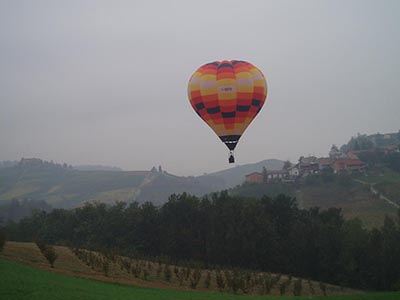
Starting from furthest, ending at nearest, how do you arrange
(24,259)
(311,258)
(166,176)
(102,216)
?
(166,176)
(102,216)
(311,258)
(24,259)

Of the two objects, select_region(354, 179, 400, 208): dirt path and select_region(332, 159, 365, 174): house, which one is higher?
select_region(332, 159, 365, 174): house

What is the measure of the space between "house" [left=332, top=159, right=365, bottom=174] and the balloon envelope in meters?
62.3

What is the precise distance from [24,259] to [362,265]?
26222 millimetres

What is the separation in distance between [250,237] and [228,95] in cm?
2084

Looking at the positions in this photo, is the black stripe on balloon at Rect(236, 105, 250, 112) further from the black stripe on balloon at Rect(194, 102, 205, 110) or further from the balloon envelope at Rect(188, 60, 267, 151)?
the black stripe on balloon at Rect(194, 102, 205, 110)

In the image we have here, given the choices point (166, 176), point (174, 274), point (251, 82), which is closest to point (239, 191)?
point (174, 274)

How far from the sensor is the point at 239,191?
7550cm

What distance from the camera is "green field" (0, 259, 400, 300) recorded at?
42.4 feet

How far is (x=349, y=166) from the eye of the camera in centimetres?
8081

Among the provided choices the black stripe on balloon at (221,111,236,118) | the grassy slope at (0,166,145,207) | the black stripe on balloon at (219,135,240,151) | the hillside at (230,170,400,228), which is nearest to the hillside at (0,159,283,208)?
the grassy slope at (0,166,145,207)

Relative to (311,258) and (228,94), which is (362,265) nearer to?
(311,258)

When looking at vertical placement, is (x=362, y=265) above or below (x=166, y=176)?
below

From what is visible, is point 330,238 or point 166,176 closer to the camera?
point 330,238

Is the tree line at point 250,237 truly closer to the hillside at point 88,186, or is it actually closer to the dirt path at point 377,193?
the dirt path at point 377,193
